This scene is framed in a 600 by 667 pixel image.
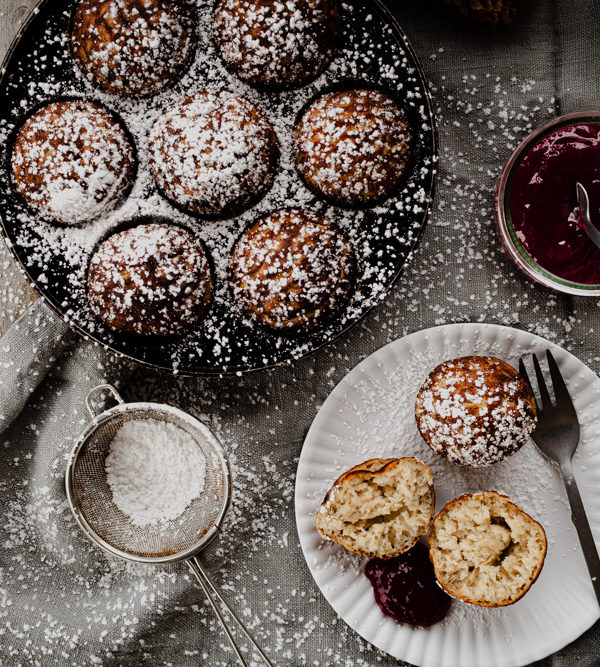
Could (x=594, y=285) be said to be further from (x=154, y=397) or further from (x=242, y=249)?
(x=154, y=397)

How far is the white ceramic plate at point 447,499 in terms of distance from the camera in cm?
159

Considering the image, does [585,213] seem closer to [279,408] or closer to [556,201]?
[556,201]

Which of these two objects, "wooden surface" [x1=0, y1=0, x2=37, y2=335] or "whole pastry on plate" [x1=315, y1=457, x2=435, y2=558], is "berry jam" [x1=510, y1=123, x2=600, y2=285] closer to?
"whole pastry on plate" [x1=315, y1=457, x2=435, y2=558]

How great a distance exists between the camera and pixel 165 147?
138cm

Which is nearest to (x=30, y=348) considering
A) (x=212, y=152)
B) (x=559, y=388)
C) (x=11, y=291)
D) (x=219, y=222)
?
(x=11, y=291)

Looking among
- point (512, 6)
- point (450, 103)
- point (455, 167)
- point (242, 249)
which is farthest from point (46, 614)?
point (512, 6)

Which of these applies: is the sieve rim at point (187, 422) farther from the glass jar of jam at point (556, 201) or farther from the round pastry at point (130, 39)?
the glass jar of jam at point (556, 201)

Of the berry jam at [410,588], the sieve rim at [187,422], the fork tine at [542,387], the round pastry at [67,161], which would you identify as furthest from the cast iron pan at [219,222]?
the berry jam at [410,588]

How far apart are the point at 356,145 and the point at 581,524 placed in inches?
40.1

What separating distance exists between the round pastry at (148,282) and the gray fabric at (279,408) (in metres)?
0.26

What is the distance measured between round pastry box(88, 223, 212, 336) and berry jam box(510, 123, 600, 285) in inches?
29.1

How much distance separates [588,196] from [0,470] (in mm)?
1574

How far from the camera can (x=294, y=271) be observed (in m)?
1.35

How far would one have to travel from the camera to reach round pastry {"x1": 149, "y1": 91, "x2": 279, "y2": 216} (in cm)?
135
